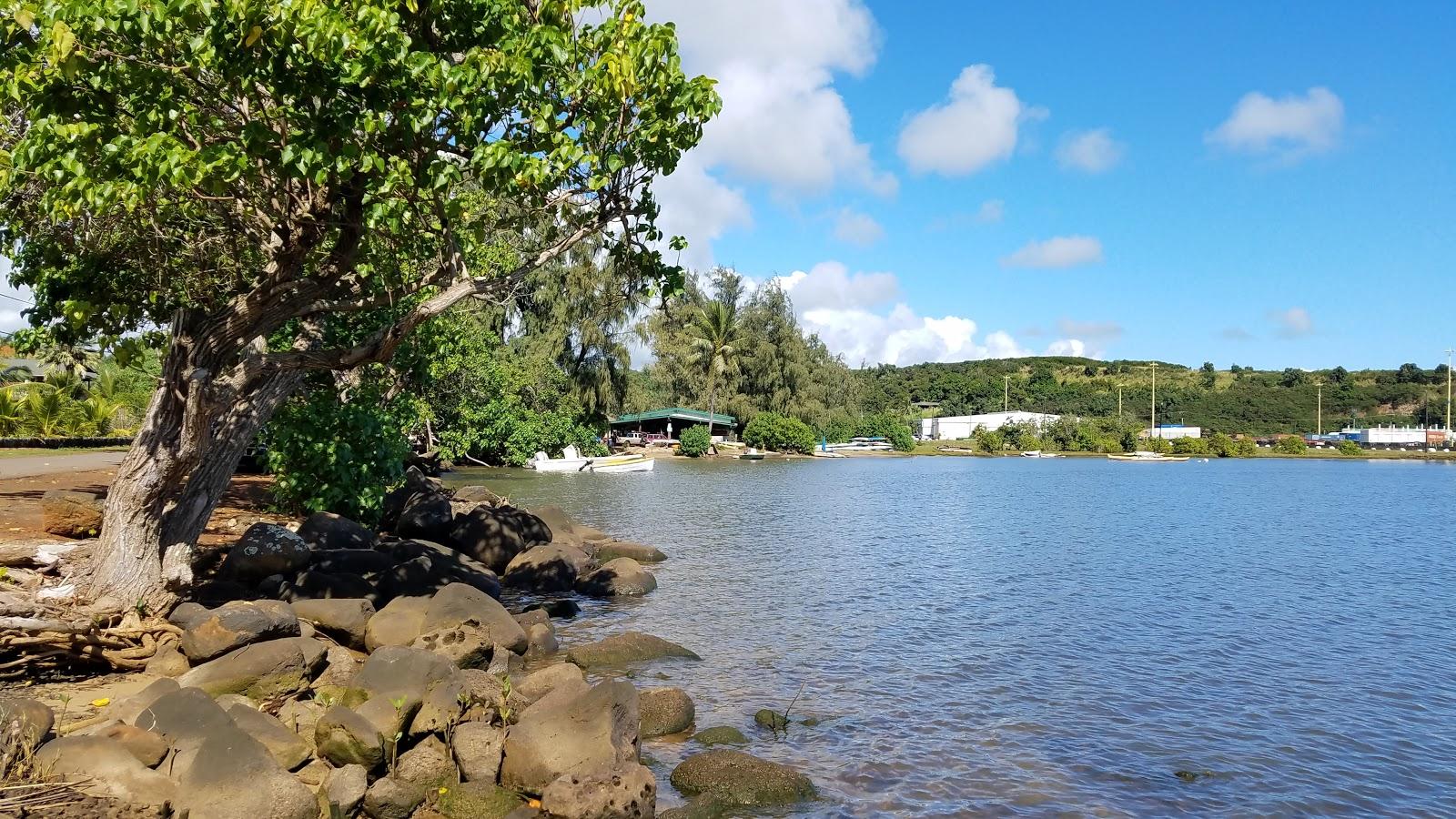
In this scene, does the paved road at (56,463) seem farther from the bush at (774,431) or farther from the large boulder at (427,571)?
the bush at (774,431)

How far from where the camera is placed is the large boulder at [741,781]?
820cm

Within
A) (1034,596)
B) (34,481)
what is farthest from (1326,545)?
(34,481)

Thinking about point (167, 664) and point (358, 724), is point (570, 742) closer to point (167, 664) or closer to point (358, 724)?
point (358, 724)

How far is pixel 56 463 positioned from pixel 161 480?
696 inches

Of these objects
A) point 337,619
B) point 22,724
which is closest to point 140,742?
point 22,724

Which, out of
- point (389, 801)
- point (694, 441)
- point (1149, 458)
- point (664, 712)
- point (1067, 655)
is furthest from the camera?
point (1149, 458)

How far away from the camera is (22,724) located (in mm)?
6715

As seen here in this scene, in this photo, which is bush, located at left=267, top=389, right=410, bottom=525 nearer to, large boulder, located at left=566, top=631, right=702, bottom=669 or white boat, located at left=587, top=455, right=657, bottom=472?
large boulder, located at left=566, top=631, right=702, bottom=669

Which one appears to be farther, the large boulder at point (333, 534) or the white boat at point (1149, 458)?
the white boat at point (1149, 458)

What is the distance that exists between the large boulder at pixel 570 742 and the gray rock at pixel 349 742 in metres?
1.06

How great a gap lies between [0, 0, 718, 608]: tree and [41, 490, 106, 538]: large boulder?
2223mm

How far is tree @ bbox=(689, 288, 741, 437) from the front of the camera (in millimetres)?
73562

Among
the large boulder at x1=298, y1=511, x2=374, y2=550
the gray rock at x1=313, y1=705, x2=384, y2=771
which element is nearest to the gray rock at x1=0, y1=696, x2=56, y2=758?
the gray rock at x1=313, y1=705, x2=384, y2=771

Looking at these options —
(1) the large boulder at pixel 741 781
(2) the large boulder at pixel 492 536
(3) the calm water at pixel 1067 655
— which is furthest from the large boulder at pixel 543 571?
(1) the large boulder at pixel 741 781
